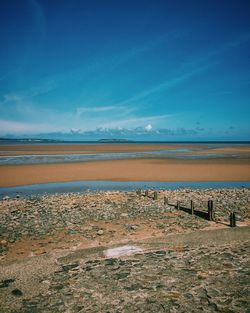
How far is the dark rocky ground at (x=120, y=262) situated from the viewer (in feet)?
21.6

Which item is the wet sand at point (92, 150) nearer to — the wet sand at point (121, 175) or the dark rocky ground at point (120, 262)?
the wet sand at point (121, 175)

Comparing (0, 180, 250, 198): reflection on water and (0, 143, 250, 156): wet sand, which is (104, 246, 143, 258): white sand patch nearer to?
(0, 180, 250, 198): reflection on water

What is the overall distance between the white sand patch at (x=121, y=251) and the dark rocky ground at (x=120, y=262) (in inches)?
10.0

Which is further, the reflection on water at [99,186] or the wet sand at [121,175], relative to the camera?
the wet sand at [121,175]

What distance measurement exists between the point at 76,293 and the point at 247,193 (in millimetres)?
18868

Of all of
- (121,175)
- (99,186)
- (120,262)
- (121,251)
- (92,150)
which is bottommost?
(99,186)

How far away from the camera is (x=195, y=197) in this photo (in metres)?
21.3

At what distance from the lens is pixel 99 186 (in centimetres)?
2752

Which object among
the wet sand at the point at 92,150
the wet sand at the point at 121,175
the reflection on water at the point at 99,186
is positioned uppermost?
the wet sand at the point at 92,150

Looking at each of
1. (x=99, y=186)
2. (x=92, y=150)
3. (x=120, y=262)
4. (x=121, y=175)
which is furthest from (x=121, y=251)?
(x=92, y=150)

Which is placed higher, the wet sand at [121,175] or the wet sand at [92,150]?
the wet sand at [92,150]

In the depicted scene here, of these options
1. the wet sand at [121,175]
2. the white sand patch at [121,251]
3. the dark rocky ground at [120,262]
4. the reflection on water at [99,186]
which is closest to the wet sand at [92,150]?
the wet sand at [121,175]

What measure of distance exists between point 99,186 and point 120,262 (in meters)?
18.6

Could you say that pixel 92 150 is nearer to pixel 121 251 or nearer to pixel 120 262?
pixel 121 251
